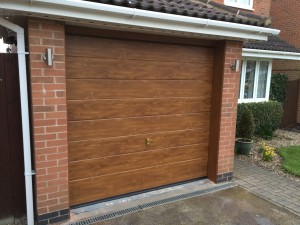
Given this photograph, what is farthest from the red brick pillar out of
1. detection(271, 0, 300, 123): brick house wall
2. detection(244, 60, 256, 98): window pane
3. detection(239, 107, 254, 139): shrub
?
detection(271, 0, 300, 123): brick house wall

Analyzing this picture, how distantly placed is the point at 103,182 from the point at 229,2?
745 centimetres

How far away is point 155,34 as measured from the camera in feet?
12.5

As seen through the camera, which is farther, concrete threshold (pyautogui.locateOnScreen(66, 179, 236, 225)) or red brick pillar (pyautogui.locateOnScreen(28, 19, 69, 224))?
concrete threshold (pyautogui.locateOnScreen(66, 179, 236, 225))

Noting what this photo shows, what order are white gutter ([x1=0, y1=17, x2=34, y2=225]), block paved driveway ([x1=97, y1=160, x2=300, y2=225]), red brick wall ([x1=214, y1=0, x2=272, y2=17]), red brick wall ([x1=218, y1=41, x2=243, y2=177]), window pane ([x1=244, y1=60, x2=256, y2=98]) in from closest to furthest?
white gutter ([x1=0, y1=17, x2=34, y2=225]) → block paved driveway ([x1=97, y1=160, x2=300, y2=225]) → red brick wall ([x1=218, y1=41, x2=243, y2=177]) → window pane ([x1=244, y1=60, x2=256, y2=98]) → red brick wall ([x1=214, y1=0, x2=272, y2=17])

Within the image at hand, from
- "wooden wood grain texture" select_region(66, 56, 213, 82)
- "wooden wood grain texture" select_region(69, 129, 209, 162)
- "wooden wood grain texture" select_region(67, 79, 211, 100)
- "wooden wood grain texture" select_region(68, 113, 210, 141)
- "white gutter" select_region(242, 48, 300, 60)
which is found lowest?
"wooden wood grain texture" select_region(69, 129, 209, 162)

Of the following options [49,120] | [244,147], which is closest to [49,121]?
[49,120]

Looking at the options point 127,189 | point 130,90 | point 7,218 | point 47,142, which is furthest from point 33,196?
point 130,90

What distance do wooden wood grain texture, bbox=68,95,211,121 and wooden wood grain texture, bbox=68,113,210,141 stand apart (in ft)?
0.22

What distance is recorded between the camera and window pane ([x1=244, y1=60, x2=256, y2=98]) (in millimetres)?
8383

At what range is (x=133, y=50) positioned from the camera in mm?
3799

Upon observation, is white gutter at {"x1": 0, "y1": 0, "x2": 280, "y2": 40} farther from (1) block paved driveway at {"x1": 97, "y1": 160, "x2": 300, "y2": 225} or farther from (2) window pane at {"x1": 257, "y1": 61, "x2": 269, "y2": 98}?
(2) window pane at {"x1": 257, "y1": 61, "x2": 269, "y2": 98}

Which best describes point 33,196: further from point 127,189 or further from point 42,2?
point 42,2

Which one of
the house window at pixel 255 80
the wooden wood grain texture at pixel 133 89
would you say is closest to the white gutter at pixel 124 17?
the wooden wood grain texture at pixel 133 89

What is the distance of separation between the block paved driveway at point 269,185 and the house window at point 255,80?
10.7 ft
